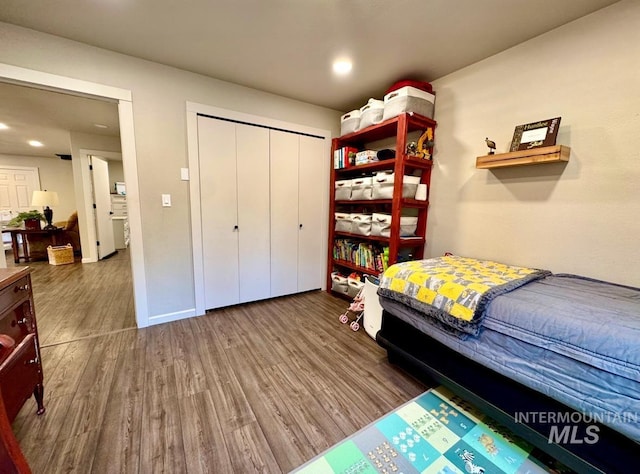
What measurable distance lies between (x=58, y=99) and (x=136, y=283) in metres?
2.58

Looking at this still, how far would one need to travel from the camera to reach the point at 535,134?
166cm

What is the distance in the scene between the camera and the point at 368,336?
7.29ft

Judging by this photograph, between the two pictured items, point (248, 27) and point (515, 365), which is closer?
point (515, 365)

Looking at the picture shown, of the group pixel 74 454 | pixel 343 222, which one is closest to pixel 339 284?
pixel 343 222

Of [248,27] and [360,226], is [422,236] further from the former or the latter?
[248,27]

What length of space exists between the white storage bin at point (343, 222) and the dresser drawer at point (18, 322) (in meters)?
2.46

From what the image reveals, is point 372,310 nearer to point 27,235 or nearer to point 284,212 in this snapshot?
point 284,212

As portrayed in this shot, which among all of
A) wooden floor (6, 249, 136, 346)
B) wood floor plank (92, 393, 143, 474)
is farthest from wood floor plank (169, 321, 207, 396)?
wooden floor (6, 249, 136, 346)

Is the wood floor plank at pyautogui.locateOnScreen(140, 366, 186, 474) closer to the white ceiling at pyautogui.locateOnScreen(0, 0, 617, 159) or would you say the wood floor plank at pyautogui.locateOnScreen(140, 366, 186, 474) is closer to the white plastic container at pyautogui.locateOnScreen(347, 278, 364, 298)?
the white plastic container at pyautogui.locateOnScreen(347, 278, 364, 298)

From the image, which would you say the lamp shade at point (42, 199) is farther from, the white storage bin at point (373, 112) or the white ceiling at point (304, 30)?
the white storage bin at point (373, 112)

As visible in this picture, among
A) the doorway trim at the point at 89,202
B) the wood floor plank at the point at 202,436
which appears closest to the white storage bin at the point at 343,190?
the wood floor plank at the point at 202,436

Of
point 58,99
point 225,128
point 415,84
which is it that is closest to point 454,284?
point 415,84

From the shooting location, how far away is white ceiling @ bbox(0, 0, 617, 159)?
1.48m

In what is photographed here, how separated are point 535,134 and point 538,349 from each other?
1424 mm
